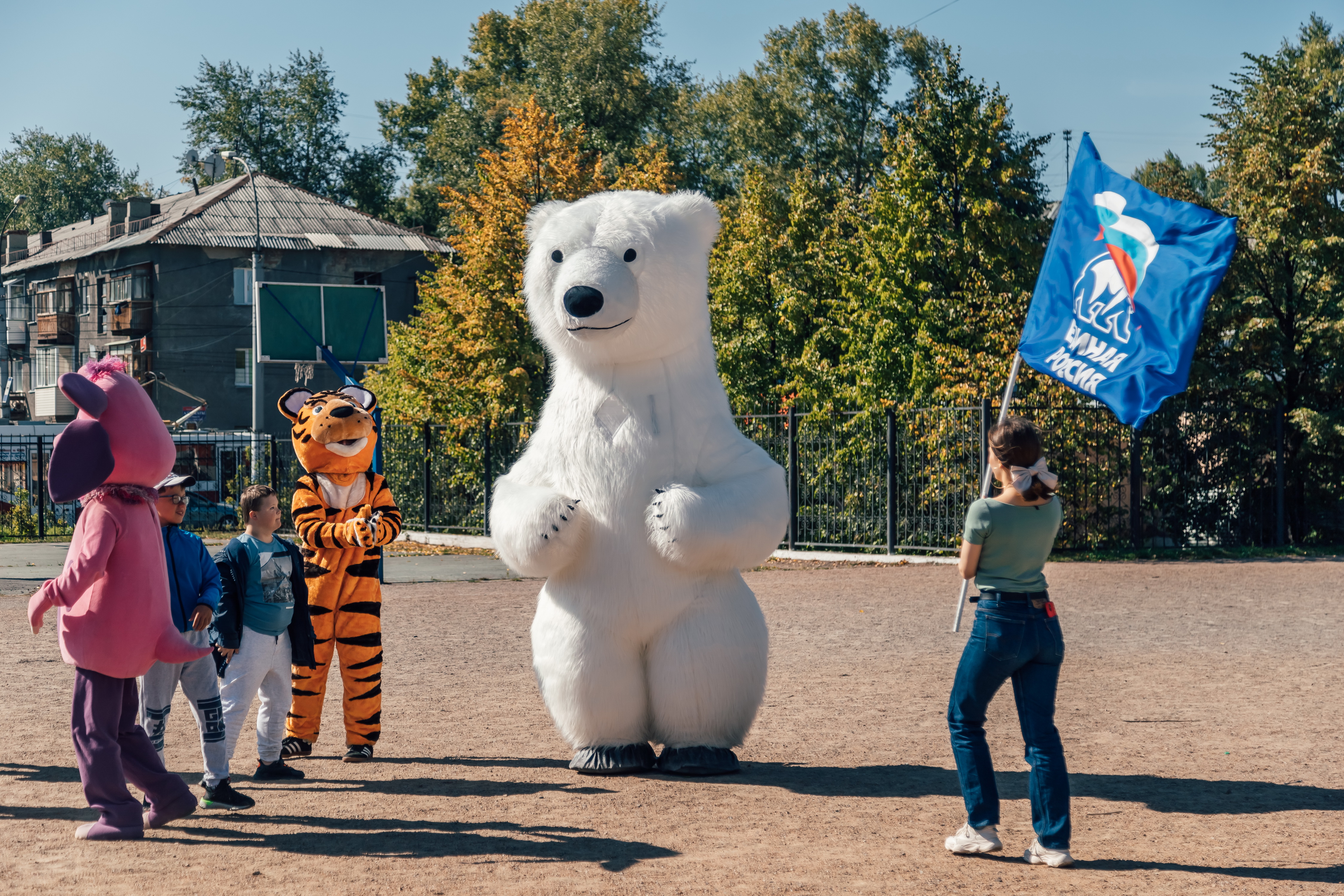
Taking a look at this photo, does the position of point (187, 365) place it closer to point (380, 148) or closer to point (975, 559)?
point (380, 148)

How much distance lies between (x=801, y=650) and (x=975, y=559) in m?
5.24

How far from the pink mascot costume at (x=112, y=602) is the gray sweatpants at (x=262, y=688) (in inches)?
20.3

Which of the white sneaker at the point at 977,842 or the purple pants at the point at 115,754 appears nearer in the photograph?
the white sneaker at the point at 977,842

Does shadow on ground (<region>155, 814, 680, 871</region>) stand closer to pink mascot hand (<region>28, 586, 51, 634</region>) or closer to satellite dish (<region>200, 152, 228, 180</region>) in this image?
pink mascot hand (<region>28, 586, 51, 634</region>)

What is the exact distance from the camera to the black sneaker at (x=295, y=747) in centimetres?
597

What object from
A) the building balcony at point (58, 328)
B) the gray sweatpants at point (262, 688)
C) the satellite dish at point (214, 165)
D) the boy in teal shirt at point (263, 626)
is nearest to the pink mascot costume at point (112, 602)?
the gray sweatpants at point (262, 688)

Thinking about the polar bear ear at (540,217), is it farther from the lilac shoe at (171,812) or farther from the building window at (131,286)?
the building window at (131,286)

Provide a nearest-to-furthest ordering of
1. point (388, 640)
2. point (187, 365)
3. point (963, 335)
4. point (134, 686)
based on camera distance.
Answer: point (134, 686) → point (388, 640) → point (963, 335) → point (187, 365)

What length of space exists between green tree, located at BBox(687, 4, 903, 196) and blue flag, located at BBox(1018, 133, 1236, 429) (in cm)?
3296

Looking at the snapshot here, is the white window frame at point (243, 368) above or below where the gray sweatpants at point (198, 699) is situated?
above

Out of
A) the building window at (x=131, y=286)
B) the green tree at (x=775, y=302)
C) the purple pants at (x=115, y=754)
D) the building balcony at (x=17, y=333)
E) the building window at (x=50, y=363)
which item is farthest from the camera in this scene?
the building balcony at (x=17, y=333)

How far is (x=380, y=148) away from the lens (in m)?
52.6

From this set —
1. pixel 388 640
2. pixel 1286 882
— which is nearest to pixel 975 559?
pixel 1286 882

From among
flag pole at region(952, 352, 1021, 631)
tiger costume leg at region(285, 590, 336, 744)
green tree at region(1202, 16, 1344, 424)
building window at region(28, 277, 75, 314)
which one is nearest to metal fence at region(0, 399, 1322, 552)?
green tree at region(1202, 16, 1344, 424)
